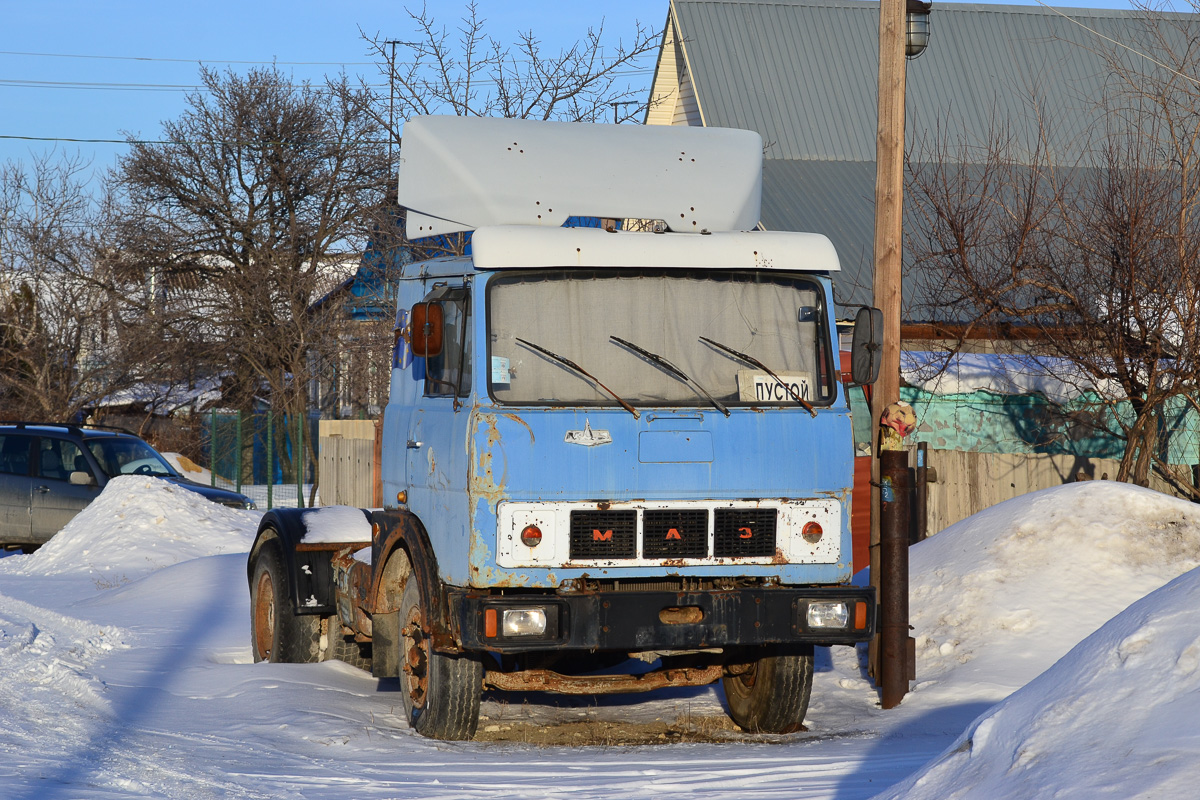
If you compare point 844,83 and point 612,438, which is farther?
point 844,83

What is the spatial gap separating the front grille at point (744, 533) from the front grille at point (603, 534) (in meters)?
0.44

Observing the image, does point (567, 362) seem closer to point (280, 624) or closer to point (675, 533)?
point (675, 533)

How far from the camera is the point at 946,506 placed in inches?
548

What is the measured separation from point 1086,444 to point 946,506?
4.01 meters

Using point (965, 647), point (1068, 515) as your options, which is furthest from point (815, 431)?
point (1068, 515)

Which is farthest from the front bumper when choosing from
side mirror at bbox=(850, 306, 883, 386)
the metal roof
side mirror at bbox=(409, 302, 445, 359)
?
the metal roof

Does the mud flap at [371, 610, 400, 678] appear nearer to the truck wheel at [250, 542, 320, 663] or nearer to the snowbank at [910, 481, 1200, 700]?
the truck wheel at [250, 542, 320, 663]

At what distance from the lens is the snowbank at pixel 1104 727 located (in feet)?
12.0

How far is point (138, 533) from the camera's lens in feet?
53.7

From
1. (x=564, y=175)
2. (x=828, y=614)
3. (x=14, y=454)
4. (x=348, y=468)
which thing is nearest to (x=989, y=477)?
(x=828, y=614)

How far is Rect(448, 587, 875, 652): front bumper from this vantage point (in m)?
6.53

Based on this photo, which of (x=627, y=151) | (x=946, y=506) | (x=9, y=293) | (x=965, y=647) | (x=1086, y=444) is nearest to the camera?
(x=627, y=151)

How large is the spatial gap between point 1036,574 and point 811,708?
1933mm

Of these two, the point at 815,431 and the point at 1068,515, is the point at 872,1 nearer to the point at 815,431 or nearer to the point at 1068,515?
the point at 1068,515
